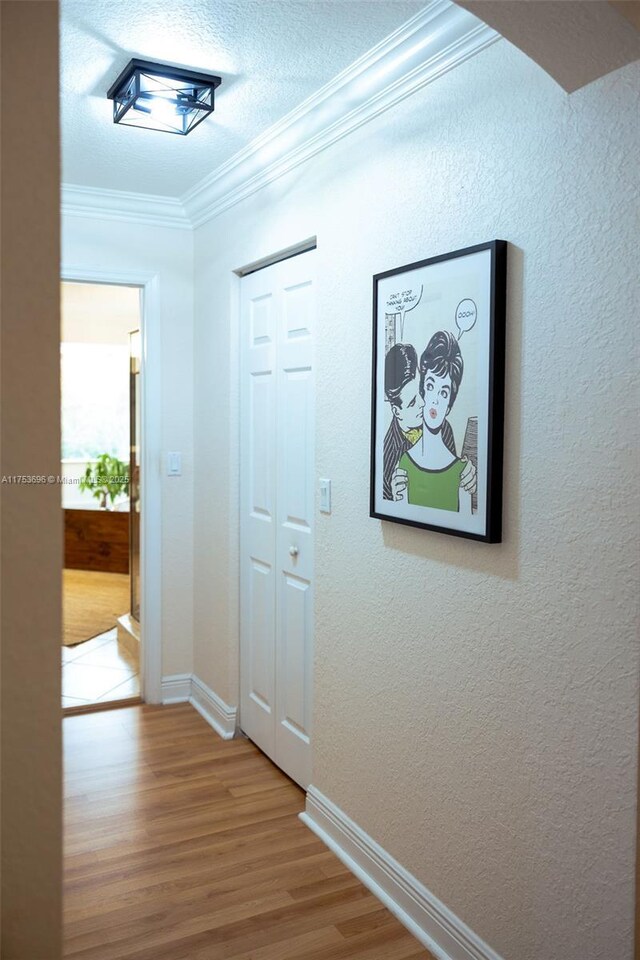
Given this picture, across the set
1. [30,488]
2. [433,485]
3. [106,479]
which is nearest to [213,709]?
[433,485]

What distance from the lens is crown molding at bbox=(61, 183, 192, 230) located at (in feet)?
12.6

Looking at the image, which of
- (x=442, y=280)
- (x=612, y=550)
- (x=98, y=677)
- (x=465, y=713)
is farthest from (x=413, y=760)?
(x=98, y=677)

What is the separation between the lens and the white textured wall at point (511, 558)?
1664 millimetres

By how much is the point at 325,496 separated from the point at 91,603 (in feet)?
13.8

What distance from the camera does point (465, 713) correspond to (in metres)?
2.11

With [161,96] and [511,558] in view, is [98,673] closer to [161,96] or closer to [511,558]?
[161,96]

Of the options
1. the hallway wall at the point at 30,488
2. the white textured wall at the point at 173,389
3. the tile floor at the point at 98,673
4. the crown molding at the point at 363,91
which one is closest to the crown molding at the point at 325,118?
the crown molding at the point at 363,91

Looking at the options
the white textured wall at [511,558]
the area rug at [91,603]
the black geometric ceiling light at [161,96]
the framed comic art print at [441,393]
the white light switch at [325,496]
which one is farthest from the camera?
the area rug at [91,603]

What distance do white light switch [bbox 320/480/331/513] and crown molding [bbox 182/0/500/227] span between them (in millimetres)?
1151

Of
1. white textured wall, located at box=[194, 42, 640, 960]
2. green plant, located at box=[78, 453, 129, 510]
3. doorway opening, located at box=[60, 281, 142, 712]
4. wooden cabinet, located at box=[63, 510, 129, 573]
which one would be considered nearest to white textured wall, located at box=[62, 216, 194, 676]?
doorway opening, located at box=[60, 281, 142, 712]

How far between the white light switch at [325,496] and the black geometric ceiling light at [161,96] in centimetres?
128

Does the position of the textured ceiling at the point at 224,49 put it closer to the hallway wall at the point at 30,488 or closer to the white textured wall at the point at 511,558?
the white textured wall at the point at 511,558

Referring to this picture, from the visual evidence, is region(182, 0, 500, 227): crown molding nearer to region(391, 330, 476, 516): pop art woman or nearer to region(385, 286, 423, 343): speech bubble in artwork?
region(385, 286, 423, 343): speech bubble in artwork

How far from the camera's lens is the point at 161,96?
2.54 metres
